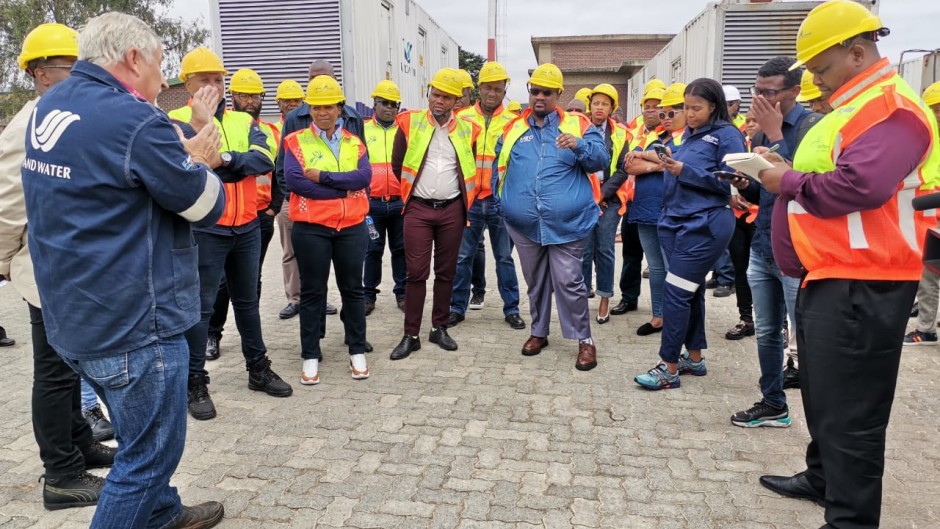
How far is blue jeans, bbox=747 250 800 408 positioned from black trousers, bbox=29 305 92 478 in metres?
3.60

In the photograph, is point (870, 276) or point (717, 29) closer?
point (870, 276)

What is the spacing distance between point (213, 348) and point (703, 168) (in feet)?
12.6

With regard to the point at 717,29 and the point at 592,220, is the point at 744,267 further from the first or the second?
the point at 717,29

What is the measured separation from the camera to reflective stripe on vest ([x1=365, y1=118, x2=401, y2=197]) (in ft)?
20.1

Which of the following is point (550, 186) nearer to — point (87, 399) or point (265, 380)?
point (265, 380)

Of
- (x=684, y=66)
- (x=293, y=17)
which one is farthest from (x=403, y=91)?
(x=684, y=66)

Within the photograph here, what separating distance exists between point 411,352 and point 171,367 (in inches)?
120

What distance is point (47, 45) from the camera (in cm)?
292

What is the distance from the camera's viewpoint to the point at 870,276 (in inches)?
90.4

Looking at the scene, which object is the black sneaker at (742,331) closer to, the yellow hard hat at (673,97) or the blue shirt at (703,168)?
the blue shirt at (703,168)

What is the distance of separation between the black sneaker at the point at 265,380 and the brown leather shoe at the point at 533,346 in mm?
1818

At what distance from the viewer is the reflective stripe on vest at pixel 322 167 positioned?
4.35 metres

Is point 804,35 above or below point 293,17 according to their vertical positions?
below

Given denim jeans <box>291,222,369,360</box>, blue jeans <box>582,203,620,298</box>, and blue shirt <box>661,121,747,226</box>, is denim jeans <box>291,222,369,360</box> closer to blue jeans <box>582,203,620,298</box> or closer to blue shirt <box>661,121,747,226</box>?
blue shirt <box>661,121,747,226</box>
